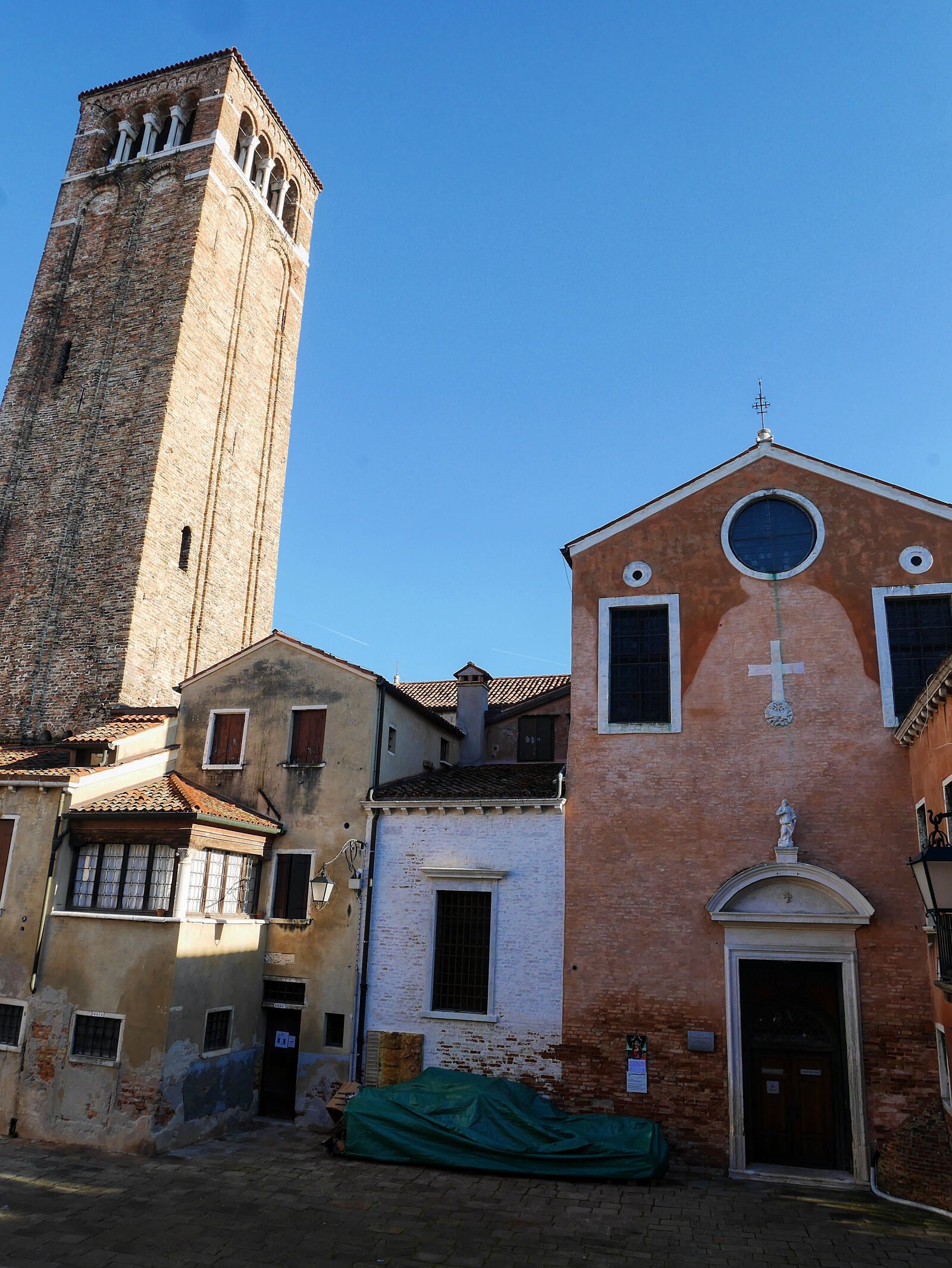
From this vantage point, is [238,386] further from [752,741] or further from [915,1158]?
[915,1158]

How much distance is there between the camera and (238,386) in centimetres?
3098

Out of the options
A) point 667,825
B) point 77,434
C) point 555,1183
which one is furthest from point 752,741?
point 77,434

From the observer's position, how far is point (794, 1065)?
612 inches

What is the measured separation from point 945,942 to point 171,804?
13.2 m

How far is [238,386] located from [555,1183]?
2578 cm

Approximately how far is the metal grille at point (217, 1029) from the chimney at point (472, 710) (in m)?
8.66

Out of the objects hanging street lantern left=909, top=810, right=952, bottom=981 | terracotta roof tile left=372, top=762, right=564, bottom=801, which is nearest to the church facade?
terracotta roof tile left=372, top=762, right=564, bottom=801

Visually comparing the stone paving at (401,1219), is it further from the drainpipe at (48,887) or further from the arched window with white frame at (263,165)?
the arched window with white frame at (263,165)

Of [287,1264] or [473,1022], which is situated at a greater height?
[473,1022]

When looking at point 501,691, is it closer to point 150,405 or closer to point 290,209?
point 150,405

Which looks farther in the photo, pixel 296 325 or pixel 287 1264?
pixel 296 325

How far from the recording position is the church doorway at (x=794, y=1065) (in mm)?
15148

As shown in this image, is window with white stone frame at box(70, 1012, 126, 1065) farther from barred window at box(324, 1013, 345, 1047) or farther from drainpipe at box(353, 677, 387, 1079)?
drainpipe at box(353, 677, 387, 1079)

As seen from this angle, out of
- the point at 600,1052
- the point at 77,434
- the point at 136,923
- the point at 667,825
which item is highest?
the point at 77,434
